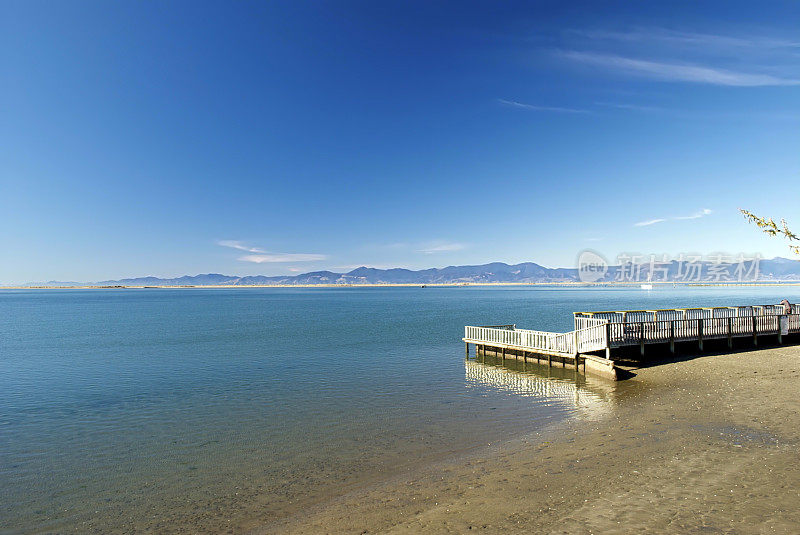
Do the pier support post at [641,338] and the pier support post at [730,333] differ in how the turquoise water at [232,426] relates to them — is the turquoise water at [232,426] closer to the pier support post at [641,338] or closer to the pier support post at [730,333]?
the pier support post at [641,338]

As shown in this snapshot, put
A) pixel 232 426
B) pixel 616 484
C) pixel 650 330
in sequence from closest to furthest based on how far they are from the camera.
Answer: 1. pixel 616 484
2. pixel 232 426
3. pixel 650 330

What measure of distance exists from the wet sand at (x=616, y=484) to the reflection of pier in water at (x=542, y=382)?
256cm

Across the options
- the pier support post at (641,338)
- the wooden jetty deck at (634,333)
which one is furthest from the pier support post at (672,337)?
the pier support post at (641,338)

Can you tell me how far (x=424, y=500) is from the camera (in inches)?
368

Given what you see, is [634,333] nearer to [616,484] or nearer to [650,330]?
[650,330]

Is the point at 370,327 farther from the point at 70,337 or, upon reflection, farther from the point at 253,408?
the point at 253,408

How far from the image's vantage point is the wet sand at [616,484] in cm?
789

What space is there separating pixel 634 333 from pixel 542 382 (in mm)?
5713

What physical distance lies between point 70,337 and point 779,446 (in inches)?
2146

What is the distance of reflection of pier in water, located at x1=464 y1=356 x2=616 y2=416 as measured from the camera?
18.0 meters

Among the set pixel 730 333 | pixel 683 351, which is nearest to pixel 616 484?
pixel 683 351

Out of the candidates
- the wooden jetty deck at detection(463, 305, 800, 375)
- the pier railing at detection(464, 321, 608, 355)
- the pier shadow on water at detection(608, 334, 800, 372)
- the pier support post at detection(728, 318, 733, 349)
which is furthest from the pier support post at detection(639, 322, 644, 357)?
the pier support post at detection(728, 318, 733, 349)

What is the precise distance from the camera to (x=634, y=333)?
76.4 ft

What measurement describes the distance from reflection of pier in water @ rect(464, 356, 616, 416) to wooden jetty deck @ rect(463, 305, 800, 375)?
891mm
